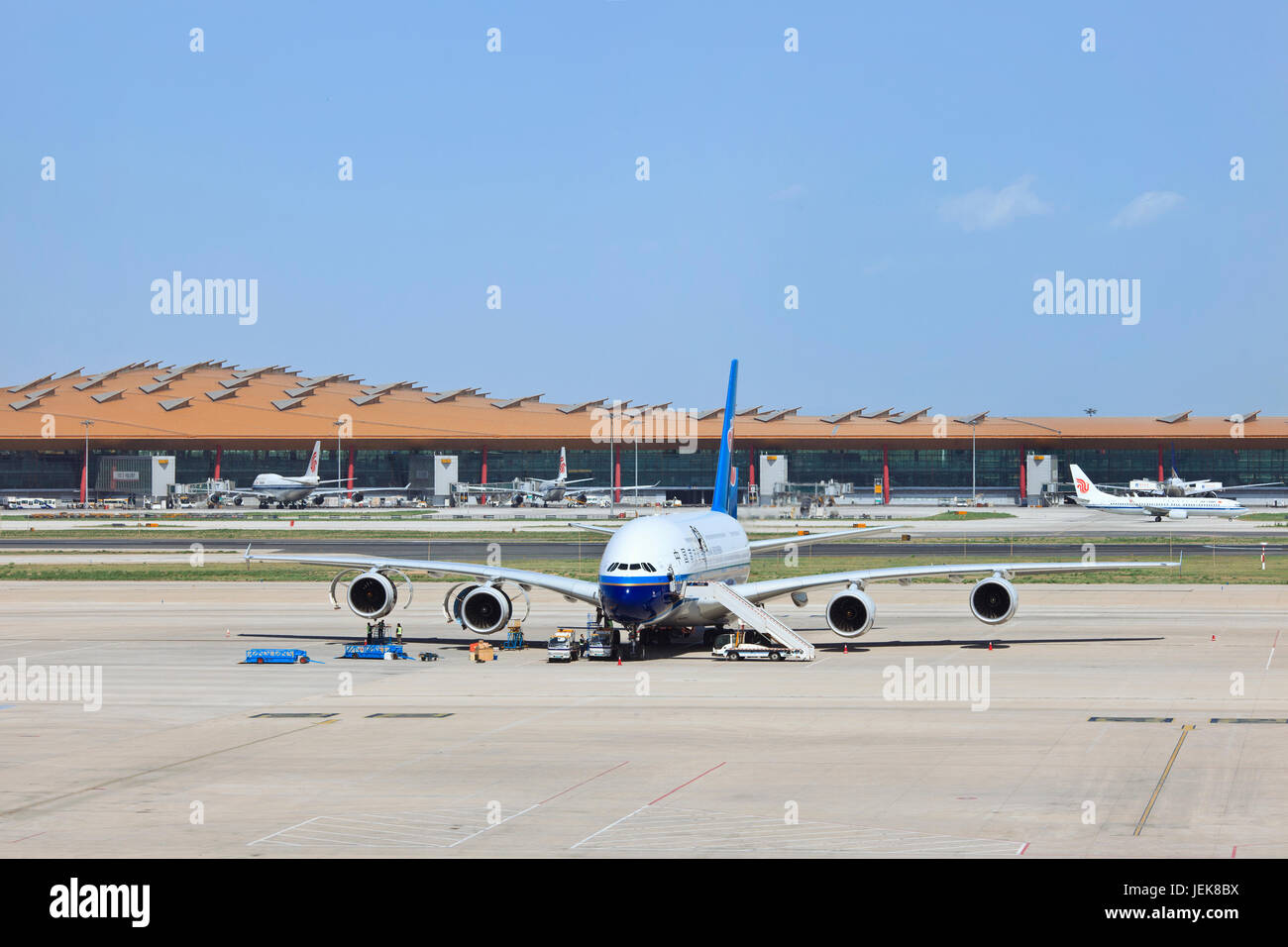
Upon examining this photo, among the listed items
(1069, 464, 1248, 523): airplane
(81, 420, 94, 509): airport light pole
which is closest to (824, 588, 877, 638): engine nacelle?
(1069, 464, 1248, 523): airplane

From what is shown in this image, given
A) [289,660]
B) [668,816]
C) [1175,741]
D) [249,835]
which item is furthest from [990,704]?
[289,660]

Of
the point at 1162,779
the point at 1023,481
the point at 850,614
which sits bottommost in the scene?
the point at 1162,779

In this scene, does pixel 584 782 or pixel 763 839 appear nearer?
pixel 763 839

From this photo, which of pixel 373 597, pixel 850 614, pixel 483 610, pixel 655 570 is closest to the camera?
pixel 655 570

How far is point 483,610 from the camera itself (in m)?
42.2

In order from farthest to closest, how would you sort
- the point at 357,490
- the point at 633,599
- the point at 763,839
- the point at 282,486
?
1. the point at 357,490
2. the point at 282,486
3. the point at 633,599
4. the point at 763,839

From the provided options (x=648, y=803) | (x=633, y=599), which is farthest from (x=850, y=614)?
(x=648, y=803)

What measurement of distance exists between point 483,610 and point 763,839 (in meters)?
24.9

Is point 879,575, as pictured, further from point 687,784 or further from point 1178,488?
point 1178,488

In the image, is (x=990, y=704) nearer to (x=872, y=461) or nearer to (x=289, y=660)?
(x=289, y=660)

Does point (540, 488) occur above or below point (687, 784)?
above

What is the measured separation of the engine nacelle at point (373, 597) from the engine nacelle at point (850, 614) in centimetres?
1399

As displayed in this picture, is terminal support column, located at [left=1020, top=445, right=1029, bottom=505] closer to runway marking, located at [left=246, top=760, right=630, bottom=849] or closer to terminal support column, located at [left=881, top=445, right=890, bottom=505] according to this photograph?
terminal support column, located at [left=881, top=445, right=890, bottom=505]
